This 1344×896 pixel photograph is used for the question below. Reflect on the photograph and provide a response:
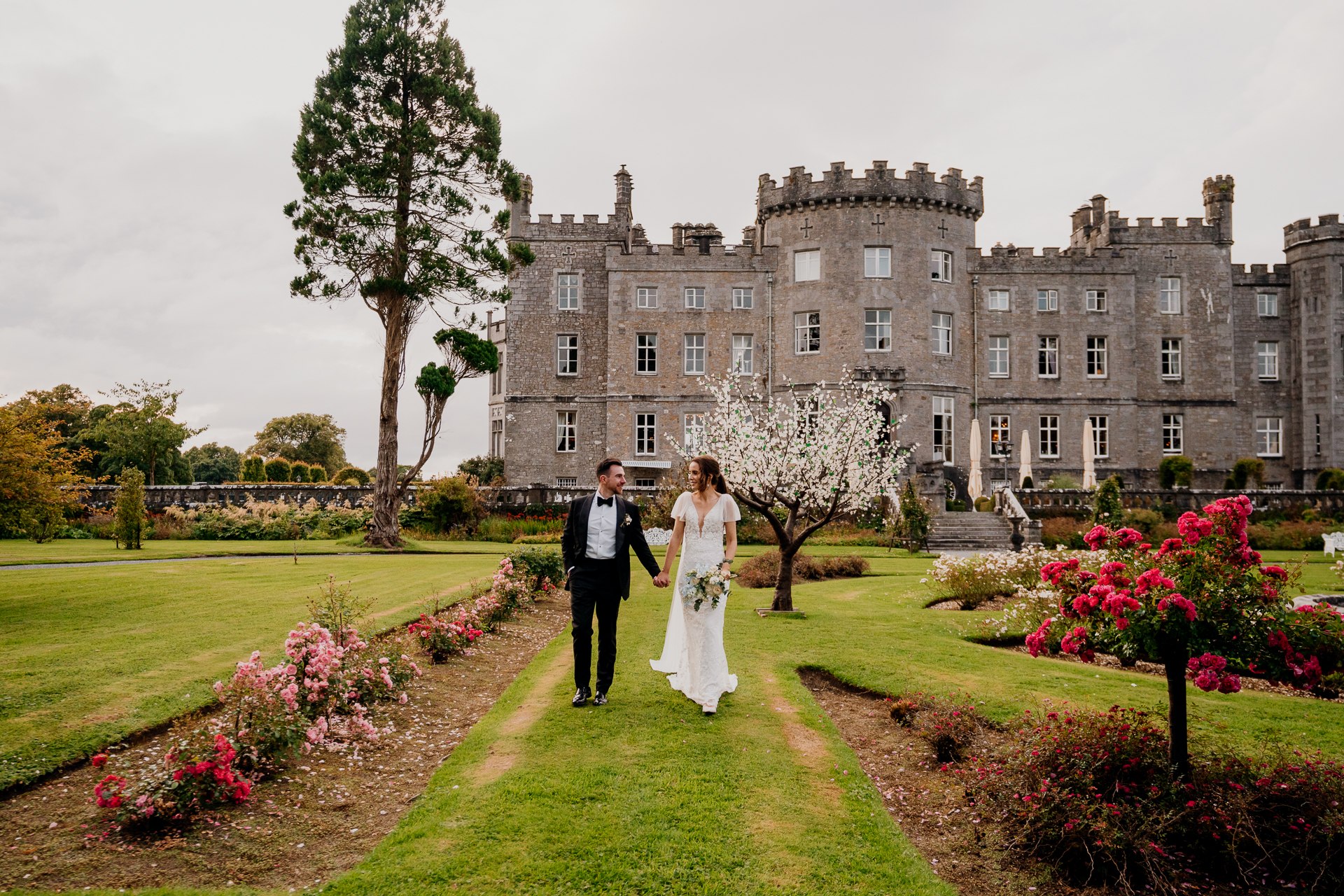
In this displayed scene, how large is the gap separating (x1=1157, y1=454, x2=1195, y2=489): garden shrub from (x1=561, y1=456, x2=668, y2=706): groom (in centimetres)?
3183

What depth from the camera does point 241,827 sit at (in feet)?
15.7

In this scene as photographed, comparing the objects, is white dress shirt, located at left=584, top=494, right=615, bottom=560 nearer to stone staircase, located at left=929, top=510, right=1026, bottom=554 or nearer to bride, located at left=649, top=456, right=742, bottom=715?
bride, located at left=649, top=456, right=742, bottom=715

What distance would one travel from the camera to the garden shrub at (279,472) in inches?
1734

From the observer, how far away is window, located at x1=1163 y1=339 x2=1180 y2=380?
35.7 meters

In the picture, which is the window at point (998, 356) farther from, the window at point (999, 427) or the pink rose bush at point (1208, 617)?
the pink rose bush at point (1208, 617)

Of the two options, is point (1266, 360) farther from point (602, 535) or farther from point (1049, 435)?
point (602, 535)

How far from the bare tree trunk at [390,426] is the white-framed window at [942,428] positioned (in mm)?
20611

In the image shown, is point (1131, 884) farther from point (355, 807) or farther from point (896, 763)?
point (355, 807)

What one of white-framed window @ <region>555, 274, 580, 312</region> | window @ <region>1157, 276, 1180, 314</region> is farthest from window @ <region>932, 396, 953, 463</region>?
white-framed window @ <region>555, 274, 580, 312</region>

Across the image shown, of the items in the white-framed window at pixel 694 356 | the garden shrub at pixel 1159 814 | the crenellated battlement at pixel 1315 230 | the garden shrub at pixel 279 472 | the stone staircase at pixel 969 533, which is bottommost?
the garden shrub at pixel 1159 814

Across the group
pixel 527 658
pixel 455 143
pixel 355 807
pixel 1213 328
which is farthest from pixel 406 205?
pixel 1213 328

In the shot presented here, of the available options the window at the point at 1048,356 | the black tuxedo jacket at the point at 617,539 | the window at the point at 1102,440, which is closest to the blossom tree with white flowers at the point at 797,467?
the black tuxedo jacket at the point at 617,539

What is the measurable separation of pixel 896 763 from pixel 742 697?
5.99 feet

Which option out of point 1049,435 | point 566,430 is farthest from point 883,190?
point 566,430
